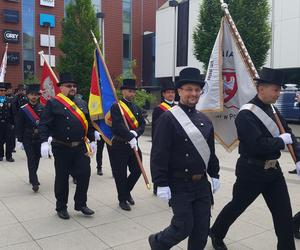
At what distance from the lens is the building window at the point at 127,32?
38.7 metres

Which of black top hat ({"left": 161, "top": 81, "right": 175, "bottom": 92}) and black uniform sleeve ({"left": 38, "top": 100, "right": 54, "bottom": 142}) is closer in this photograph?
black uniform sleeve ({"left": 38, "top": 100, "right": 54, "bottom": 142})

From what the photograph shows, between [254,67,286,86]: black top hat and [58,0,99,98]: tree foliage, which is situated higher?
[58,0,99,98]: tree foliage

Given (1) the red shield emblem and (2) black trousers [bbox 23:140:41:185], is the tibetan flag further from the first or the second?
(1) the red shield emblem

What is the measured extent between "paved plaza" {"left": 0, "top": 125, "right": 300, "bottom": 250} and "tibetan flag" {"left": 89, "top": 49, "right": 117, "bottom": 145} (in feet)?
3.89

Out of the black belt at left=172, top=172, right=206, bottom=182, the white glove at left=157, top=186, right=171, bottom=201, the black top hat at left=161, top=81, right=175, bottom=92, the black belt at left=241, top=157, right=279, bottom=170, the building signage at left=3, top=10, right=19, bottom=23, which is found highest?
the building signage at left=3, top=10, right=19, bottom=23

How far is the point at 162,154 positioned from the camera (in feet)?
11.8

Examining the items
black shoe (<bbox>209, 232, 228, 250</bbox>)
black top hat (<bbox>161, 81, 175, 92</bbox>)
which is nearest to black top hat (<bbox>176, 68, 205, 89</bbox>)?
black shoe (<bbox>209, 232, 228, 250</bbox>)

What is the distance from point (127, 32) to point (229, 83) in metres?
34.6

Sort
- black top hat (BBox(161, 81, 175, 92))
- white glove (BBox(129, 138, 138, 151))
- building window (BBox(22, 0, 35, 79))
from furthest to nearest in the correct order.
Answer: building window (BBox(22, 0, 35, 79)), black top hat (BBox(161, 81, 175, 92)), white glove (BBox(129, 138, 138, 151))

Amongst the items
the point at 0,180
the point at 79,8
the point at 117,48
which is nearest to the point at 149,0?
the point at 117,48

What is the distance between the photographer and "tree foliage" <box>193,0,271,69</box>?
17.3 meters

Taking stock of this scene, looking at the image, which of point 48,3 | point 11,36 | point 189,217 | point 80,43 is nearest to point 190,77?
point 189,217

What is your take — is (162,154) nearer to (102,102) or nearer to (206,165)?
(206,165)

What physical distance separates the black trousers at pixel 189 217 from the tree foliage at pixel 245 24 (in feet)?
48.3
